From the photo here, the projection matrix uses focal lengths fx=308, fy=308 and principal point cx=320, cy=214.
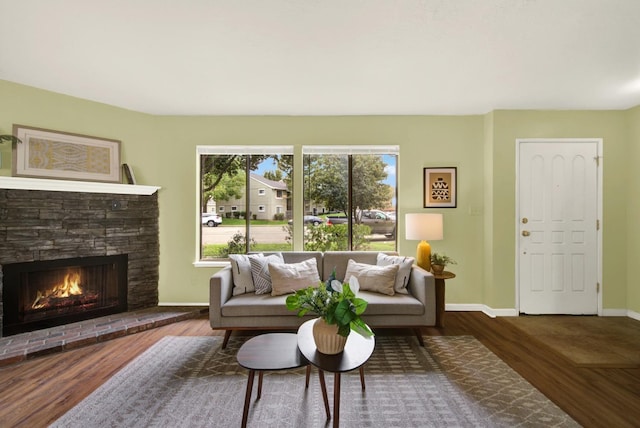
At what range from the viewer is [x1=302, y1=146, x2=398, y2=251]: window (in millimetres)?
4090

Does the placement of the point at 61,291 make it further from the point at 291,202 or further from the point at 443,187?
the point at 443,187

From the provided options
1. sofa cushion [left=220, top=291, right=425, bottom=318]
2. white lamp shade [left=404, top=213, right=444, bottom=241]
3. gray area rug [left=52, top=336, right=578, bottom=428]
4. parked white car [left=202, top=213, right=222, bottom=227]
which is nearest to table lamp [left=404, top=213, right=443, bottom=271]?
white lamp shade [left=404, top=213, right=444, bottom=241]

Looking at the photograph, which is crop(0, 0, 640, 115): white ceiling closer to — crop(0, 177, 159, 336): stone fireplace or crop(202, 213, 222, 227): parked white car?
crop(0, 177, 159, 336): stone fireplace

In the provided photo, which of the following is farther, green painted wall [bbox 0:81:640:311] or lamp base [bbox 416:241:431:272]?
green painted wall [bbox 0:81:640:311]

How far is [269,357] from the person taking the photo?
1811 millimetres

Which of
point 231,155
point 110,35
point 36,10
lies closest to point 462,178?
point 231,155

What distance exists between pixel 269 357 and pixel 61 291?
2.95 meters

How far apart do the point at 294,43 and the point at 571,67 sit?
7.87 feet

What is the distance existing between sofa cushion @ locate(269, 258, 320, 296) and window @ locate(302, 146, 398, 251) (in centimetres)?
93

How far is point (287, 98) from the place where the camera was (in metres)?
3.39

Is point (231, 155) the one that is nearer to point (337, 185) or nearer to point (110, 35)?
point (337, 185)

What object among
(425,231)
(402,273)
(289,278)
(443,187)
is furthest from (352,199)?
(289,278)

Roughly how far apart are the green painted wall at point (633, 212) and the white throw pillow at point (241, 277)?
4.42 metres

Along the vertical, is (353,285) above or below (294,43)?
below
